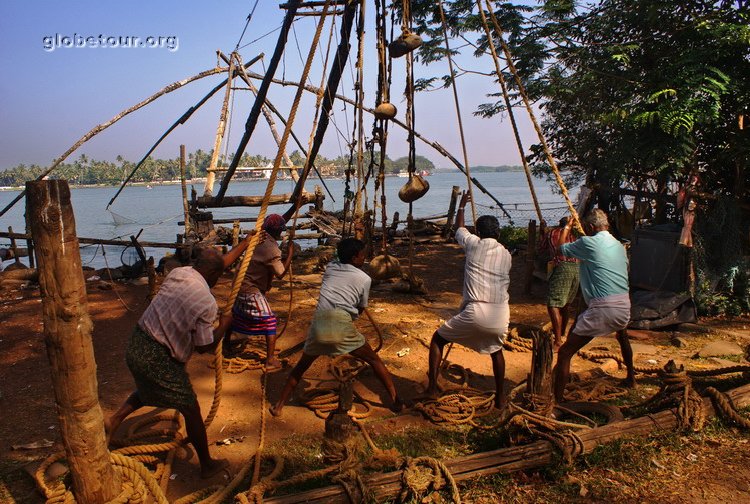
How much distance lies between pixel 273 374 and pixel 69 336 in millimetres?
2978

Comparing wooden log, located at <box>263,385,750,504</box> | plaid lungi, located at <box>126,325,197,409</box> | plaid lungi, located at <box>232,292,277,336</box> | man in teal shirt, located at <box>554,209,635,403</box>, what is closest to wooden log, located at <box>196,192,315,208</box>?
plaid lungi, located at <box>232,292,277,336</box>

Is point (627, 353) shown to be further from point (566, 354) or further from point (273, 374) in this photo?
point (273, 374)

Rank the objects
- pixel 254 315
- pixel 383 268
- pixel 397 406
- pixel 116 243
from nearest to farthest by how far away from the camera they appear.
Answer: pixel 397 406, pixel 254 315, pixel 383 268, pixel 116 243

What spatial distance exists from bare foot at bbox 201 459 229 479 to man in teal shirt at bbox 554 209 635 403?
263 centimetres

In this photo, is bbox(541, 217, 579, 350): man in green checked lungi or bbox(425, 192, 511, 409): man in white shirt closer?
bbox(425, 192, 511, 409): man in white shirt

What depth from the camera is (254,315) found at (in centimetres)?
510

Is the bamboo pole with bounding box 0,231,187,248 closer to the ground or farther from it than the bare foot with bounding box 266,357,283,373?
farther from it

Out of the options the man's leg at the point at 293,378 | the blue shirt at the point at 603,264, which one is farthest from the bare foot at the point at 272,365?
the blue shirt at the point at 603,264

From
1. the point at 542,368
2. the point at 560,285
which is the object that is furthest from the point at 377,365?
the point at 560,285

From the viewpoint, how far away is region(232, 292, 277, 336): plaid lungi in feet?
16.7

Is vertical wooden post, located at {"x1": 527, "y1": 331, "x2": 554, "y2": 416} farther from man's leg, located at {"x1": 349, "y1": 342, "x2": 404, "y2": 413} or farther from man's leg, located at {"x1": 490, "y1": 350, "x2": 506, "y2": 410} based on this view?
man's leg, located at {"x1": 349, "y1": 342, "x2": 404, "y2": 413}

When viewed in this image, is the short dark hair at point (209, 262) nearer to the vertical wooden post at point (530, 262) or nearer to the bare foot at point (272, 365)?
the bare foot at point (272, 365)

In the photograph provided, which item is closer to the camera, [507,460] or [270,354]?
[507,460]

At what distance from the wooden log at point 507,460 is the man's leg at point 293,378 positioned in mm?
1368
